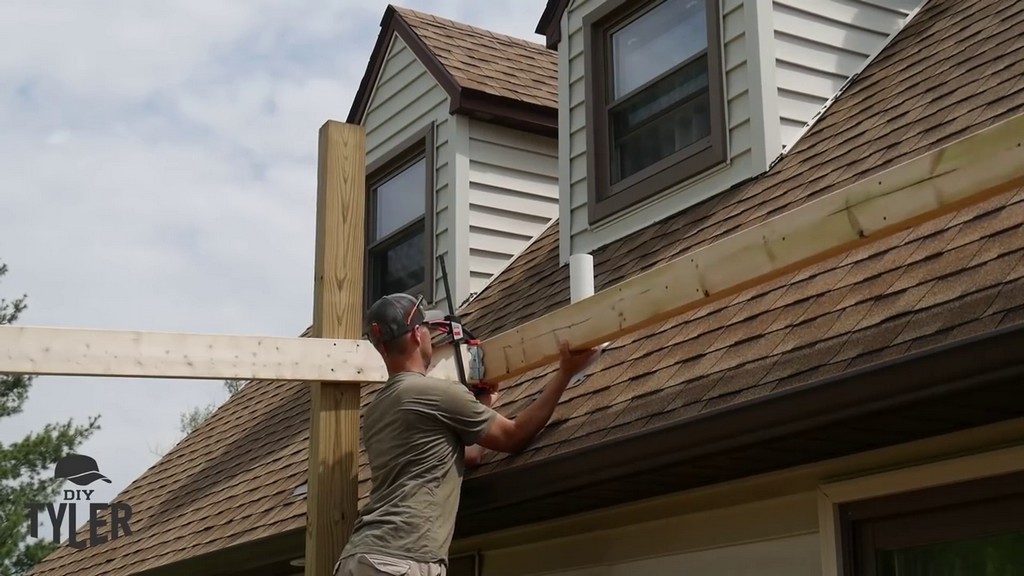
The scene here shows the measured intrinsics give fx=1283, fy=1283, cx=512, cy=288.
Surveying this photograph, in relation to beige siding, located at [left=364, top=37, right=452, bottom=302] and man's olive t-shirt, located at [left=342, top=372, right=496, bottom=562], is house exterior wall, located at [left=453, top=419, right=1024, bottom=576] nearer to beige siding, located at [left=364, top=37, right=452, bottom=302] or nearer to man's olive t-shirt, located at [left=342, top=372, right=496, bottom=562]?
man's olive t-shirt, located at [left=342, top=372, right=496, bottom=562]

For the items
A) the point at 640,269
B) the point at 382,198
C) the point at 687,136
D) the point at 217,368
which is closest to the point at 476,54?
the point at 382,198

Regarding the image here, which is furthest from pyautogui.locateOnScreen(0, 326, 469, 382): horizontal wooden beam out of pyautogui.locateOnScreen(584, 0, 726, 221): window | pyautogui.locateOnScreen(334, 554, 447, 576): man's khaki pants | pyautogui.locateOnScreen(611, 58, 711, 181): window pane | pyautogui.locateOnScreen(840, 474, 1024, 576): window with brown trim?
pyautogui.locateOnScreen(611, 58, 711, 181): window pane

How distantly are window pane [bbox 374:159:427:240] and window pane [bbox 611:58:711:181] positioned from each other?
2175 mm

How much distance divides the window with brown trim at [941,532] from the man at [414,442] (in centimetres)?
121

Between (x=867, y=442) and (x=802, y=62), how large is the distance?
3095 mm

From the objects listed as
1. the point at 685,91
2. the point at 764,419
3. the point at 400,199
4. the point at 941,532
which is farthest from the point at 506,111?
the point at 941,532

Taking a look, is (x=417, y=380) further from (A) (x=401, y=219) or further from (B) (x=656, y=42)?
(A) (x=401, y=219)

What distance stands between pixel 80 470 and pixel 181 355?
357 centimetres

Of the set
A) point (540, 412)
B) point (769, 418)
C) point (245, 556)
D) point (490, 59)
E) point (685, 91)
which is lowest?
point (245, 556)

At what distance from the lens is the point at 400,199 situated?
970 cm

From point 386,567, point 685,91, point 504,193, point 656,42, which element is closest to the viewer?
point 386,567

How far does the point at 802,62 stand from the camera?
681 centimetres

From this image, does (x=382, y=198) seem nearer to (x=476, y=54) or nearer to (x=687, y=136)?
(x=476, y=54)

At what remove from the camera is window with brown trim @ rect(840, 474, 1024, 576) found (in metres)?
4.02
